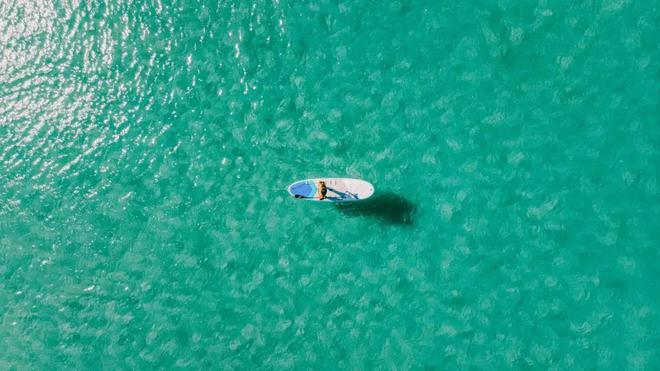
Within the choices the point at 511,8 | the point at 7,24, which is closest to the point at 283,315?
the point at 511,8

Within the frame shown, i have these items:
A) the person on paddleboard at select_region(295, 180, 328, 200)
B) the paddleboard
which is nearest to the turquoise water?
the paddleboard

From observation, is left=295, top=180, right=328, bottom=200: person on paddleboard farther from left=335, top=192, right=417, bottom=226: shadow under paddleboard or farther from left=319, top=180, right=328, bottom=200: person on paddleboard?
left=335, top=192, right=417, bottom=226: shadow under paddleboard

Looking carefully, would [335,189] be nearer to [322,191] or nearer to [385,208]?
[322,191]

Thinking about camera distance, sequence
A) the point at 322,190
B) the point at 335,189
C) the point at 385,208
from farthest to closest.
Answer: the point at 385,208
the point at 335,189
the point at 322,190

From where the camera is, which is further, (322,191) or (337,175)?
(337,175)

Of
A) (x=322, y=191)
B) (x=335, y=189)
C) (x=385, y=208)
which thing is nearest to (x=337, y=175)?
(x=335, y=189)

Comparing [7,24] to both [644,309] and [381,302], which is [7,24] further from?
[644,309]
